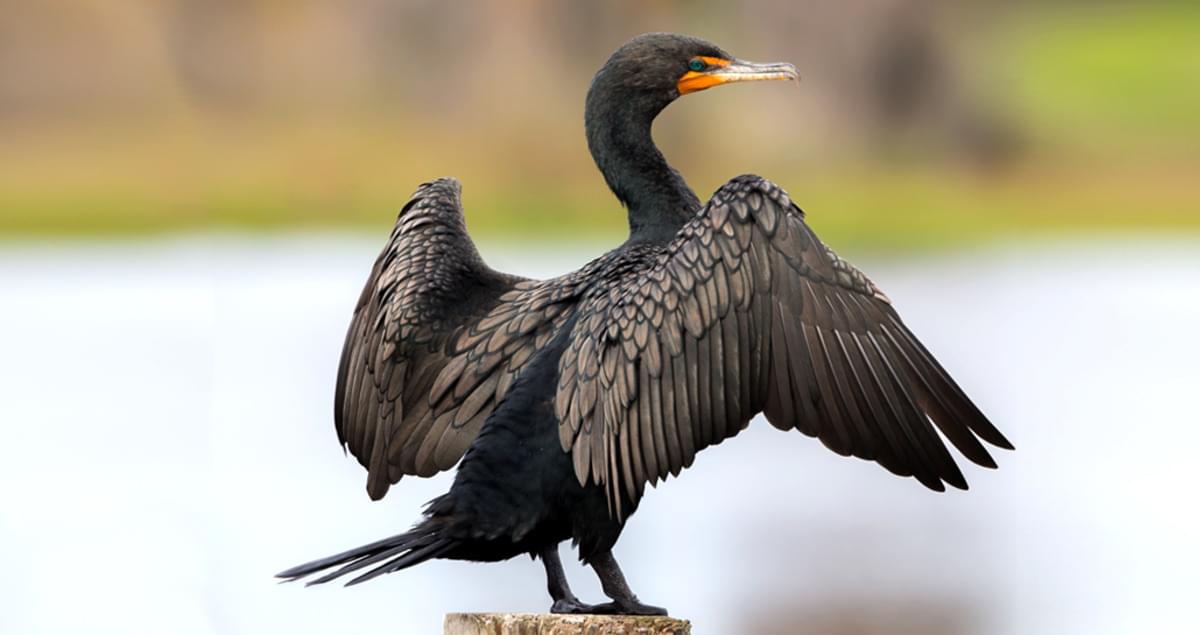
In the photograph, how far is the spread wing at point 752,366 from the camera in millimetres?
4863

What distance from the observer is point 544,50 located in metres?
18.4

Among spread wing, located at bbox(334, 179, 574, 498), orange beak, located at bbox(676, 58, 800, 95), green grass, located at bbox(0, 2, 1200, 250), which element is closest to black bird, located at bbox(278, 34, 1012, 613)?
spread wing, located at bbox(334, 179, 574, 498)

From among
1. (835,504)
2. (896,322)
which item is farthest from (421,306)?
(835,504)

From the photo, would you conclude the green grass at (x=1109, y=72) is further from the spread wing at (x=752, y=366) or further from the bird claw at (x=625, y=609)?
the bird claw at (x=625, y=609)

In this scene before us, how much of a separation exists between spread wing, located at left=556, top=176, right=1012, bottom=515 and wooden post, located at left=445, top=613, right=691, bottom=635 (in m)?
0.27

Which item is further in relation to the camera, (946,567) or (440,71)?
(440,71)

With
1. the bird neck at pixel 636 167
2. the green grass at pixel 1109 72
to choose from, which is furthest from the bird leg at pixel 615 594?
the green grass at pixel 1109 72

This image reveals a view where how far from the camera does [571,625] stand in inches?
187

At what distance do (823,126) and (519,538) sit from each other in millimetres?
14110

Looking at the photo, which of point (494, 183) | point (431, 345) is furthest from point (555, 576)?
point (494, 183)

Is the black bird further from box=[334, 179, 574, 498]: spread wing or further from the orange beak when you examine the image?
the orange beak

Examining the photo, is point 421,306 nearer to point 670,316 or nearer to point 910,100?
point 670,316

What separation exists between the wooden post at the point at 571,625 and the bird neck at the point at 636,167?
1.13 metres

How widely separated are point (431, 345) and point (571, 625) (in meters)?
1.00
